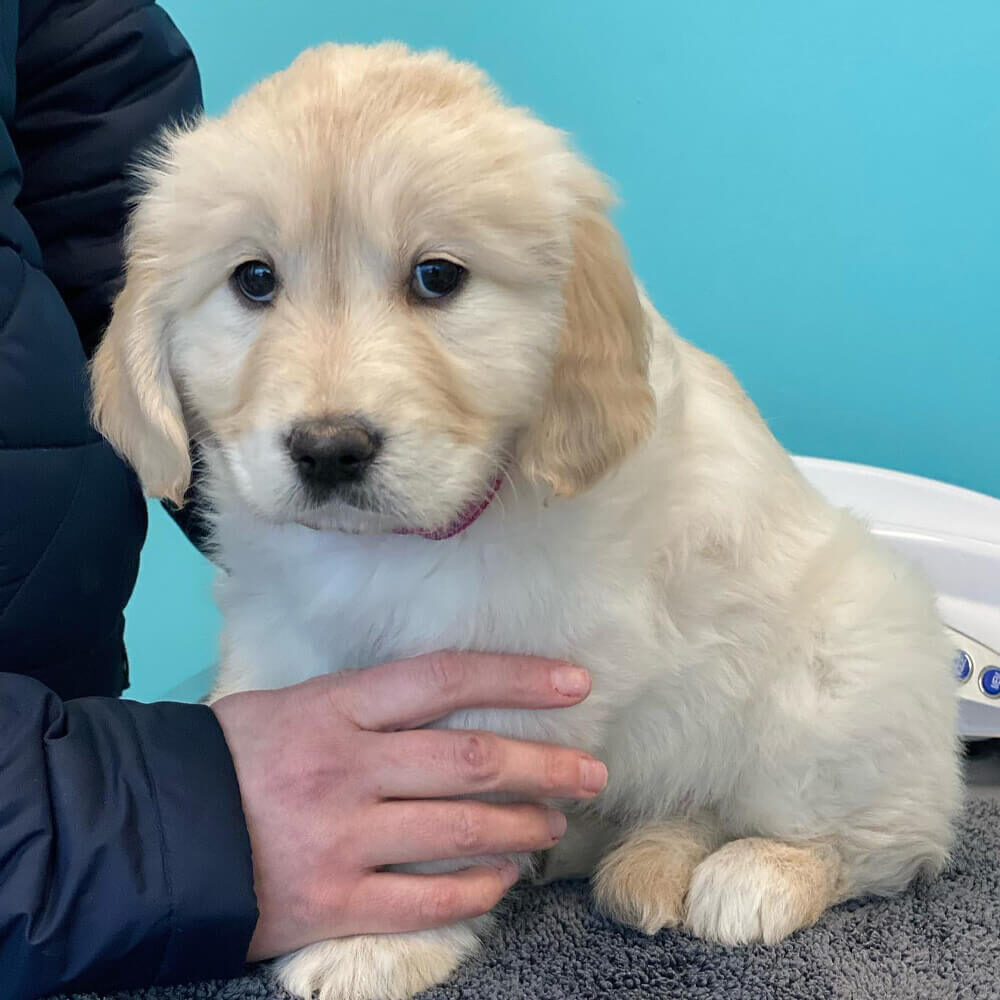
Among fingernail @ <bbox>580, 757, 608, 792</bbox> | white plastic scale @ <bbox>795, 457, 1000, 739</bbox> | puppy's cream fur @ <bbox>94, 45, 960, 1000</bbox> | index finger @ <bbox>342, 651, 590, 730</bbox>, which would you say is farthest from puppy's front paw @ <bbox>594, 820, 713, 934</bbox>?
white plastic scale @ <bbox>795, 457, 1000, 739</bbox>

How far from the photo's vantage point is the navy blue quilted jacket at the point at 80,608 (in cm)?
124

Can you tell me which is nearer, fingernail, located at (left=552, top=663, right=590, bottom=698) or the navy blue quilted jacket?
the navy blue quilted jacket

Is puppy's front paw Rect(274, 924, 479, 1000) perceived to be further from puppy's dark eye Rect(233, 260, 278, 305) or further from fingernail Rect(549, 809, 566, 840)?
puppy's dark eye Rect(233, 260, 278, 305)

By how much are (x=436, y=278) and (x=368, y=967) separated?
33.5 inches

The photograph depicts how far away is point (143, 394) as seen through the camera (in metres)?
1.41

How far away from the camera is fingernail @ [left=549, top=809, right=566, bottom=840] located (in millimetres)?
1529

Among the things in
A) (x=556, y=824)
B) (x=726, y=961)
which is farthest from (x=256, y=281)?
(x=726, y=961)

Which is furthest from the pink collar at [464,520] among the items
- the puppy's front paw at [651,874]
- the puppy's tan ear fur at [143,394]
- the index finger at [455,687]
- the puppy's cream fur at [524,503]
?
the puppy's front paw at [651,874]

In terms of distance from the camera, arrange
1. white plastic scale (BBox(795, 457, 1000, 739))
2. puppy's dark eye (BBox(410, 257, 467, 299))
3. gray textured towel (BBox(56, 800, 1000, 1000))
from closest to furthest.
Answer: puppy's dark eye (BBox(410, 257, 467, 299)) < gray textured towel (BBox(56, 800, 1000, 1000)) < white plastic scale (BBox(795, 457, 1000, 739))

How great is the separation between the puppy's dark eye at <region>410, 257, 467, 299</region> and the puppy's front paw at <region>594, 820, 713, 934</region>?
0.85 metres

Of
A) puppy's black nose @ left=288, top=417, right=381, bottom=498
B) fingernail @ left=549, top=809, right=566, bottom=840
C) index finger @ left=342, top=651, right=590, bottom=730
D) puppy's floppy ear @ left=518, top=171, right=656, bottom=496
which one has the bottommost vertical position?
fingernail @ left=549, top=809, right=566, bottom=840

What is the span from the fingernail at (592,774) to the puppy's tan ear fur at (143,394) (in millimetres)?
635

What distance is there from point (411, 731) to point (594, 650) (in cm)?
26

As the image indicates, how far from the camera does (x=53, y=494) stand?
170 centimetres
